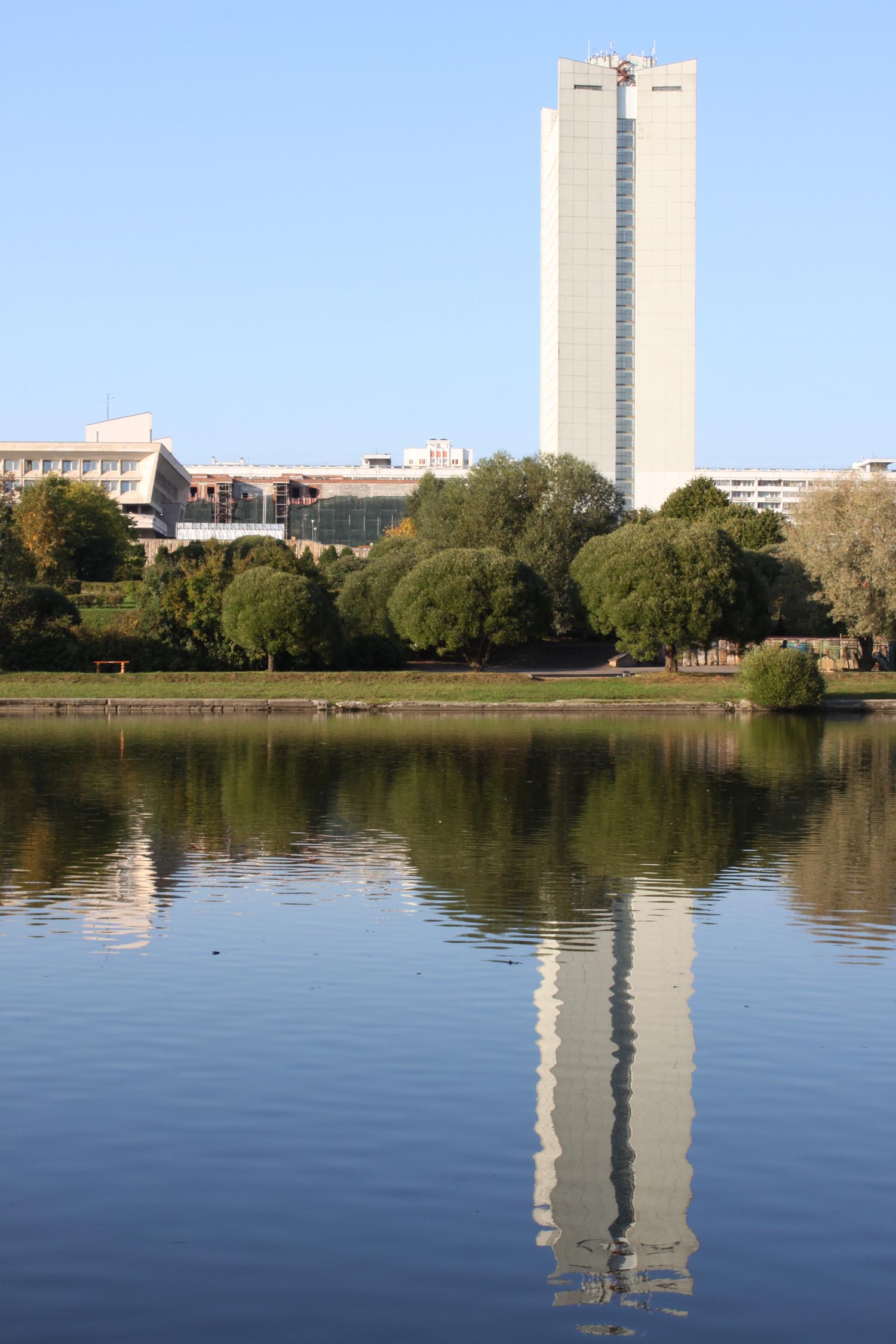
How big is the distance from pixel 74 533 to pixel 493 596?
53913mm

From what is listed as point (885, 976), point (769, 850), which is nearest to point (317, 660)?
point (769, 850)

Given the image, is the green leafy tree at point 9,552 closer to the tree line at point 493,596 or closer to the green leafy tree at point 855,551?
the tree line at point 493,596

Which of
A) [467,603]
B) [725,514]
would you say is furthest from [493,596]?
[725,514]

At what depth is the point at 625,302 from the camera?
5359 inches

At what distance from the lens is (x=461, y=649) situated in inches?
2517

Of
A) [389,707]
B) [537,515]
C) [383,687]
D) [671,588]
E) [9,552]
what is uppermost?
[537,515]

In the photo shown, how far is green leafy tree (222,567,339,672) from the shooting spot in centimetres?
5631

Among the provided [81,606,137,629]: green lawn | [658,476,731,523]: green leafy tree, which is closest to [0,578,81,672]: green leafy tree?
[81,606,137,629]: green lawn

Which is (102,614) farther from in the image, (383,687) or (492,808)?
(492,808)

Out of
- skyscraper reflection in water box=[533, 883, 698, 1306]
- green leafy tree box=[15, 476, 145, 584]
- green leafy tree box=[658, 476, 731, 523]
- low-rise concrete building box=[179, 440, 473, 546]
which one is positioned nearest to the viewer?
skyscraper reflection in water box=[533, 883, 698, 1306]

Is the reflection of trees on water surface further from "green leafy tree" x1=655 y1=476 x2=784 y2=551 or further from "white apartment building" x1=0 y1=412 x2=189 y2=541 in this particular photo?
"white apartment building" x1=0 y1=412 x2=189 y2=541

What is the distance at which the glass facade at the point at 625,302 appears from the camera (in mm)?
135875

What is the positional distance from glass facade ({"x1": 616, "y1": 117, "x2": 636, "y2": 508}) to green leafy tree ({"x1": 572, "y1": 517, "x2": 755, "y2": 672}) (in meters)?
78.5

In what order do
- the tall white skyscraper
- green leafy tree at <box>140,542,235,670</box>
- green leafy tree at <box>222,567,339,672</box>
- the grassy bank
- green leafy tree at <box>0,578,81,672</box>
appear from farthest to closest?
the tall white skyscraper → green leafy tree at <box>140,542,235,670</box> → green leafy tree at <box>0,578,81,672</box> → green leafy tree at <box>222,567,339,672</box> → the grassy bank
